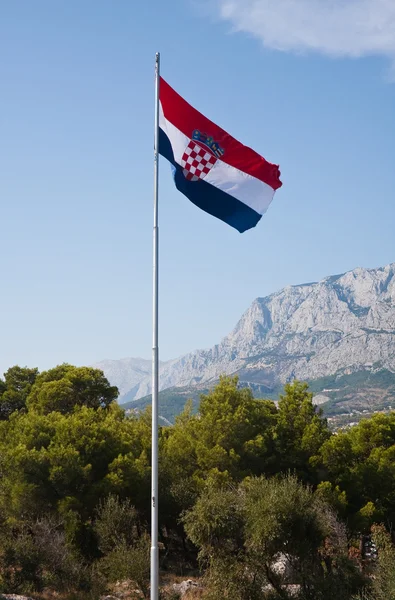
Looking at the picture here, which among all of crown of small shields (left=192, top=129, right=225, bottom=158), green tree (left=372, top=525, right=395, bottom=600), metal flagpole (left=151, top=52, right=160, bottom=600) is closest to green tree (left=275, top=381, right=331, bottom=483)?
green tree (left=372, top=525, right=395, bottom=600)

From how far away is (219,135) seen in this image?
17.3m

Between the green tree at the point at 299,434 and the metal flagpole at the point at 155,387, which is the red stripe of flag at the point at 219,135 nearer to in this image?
the metal flagpole at the point at 155,387

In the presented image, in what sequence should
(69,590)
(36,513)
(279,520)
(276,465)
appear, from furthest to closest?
(276,465) < (36,513) < (69,590) < (279,520)

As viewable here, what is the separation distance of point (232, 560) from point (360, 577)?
6.41m

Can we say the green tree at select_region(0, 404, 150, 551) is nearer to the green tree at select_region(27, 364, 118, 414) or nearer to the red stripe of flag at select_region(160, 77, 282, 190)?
the green tree at select_region(27, 364, 118, 414)

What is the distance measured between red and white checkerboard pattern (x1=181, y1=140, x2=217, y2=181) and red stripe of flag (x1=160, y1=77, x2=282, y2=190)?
0.36m

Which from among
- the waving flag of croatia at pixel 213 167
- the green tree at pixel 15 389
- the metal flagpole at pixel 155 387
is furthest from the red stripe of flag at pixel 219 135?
the green tree at pixel 15 389

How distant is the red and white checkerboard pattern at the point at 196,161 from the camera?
17.0 metres

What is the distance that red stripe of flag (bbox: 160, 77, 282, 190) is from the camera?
16.8 meters

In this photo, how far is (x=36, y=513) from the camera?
31062mm

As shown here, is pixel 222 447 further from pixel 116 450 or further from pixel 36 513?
pixel 36 513

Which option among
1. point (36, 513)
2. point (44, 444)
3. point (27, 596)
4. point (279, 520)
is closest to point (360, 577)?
A: point (279, 520)

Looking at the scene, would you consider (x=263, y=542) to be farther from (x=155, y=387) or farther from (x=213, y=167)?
(x=213, y=167)

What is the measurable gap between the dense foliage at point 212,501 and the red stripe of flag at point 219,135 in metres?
13.2
